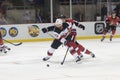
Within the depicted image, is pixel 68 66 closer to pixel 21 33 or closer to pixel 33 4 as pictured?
pixel 21 33

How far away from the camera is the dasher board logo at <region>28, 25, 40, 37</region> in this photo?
49.6ft

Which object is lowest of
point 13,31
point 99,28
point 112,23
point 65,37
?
point 99,28

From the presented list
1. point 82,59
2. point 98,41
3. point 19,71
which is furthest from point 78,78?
point 98,41

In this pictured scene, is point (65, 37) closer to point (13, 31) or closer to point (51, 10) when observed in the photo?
point (13, 31)

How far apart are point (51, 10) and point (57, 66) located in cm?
676

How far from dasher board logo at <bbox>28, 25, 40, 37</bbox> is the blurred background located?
23.1 inches

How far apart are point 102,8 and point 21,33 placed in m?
3.58

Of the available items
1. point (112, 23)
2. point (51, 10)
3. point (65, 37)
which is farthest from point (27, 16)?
point (65, 37)

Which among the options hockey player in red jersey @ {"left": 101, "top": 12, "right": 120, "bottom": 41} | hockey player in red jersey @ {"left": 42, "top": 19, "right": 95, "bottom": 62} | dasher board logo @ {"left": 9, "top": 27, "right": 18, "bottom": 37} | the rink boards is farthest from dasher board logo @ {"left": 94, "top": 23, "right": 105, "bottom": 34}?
hockey player in red jersey @ {"left": 42, "top": 19, "right": 95, "bottom": 62}

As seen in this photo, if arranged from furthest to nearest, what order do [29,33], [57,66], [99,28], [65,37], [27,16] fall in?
[99,28], [27,16], [29,33], [65,37], [57,66]

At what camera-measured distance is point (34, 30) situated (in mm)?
15188

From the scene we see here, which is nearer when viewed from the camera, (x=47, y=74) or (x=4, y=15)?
(x=47, y=74)

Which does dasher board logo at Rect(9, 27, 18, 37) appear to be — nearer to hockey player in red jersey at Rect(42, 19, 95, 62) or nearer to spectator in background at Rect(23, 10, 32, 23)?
spectator in background at Rect(23, 10, 32, 23)

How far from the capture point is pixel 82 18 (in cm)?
1659
